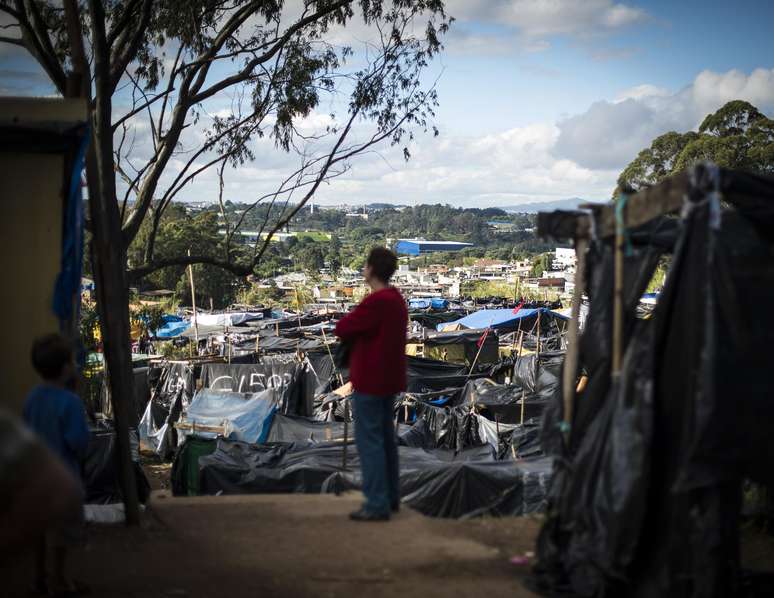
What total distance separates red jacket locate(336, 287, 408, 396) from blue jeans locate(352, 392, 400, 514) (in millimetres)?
99

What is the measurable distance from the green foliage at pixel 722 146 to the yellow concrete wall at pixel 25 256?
3366 cm

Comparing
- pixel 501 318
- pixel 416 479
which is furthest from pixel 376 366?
pixel 501 318

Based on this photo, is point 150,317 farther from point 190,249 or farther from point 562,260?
Result: point 562,260

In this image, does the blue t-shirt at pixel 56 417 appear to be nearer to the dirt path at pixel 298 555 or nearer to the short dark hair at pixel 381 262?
the dirt path at pixel 298 555

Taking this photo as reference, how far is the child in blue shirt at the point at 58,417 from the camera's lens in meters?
4.61

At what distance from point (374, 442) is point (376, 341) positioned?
0.70 meters

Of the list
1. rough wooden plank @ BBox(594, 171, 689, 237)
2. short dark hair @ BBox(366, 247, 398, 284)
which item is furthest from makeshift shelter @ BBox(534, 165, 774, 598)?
short dark hair @ BBox(366, 247, 398, 284)

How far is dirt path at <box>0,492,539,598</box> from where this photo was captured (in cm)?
494

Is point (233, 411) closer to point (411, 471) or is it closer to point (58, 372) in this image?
point (411, 471)

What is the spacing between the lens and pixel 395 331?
6.07 meters

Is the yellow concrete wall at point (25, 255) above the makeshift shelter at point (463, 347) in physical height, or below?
above

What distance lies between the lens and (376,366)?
602 cm

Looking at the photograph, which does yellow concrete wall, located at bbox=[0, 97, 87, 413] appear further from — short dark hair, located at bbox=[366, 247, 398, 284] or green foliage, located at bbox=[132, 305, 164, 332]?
green foliage, located at bbox=[132, 305, 164, 332]

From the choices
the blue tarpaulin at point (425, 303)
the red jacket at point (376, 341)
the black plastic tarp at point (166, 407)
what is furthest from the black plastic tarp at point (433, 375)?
the blue tarpaulin at point (425, 303)
